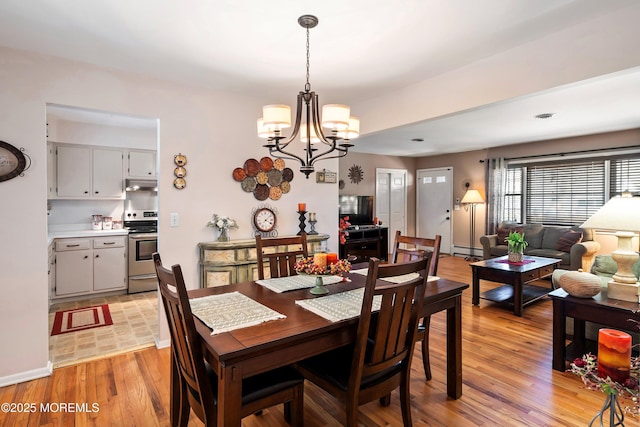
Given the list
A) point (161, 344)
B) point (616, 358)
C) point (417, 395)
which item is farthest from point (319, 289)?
A: point (161, 344)

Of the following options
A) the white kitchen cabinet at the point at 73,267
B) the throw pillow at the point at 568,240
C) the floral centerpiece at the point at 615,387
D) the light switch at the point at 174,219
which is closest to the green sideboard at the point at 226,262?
the light switch at the point at 174,219

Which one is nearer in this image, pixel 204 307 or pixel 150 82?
pixel 204 307

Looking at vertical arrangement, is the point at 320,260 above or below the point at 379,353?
above

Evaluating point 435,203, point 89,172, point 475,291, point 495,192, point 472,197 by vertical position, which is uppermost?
point 89,172

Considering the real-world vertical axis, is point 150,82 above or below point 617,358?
above

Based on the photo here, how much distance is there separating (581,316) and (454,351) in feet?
3.78

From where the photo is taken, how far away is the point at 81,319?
3.85 metres

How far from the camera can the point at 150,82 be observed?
310cm

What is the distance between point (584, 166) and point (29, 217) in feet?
25.7

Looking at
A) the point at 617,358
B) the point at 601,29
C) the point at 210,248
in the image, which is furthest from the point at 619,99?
the point at 210,248

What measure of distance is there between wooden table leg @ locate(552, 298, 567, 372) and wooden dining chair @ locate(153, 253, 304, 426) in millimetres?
2110

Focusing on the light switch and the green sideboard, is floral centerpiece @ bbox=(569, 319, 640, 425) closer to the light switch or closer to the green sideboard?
the green sideboard

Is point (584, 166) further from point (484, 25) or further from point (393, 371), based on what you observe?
point (393, 371)

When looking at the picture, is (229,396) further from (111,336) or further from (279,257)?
(111,336)
